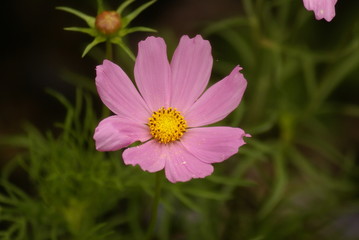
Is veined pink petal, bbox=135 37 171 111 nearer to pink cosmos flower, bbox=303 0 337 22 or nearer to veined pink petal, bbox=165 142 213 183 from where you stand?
veined pink petal, bbox=165 142 213 183

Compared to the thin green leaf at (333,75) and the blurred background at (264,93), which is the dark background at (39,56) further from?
the thin green leaf at (333,75)

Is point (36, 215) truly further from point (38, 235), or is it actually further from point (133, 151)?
point (133, 151)

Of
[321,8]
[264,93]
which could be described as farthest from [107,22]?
[264,93]

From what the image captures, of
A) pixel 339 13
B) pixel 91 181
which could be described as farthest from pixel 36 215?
pixel 339 13

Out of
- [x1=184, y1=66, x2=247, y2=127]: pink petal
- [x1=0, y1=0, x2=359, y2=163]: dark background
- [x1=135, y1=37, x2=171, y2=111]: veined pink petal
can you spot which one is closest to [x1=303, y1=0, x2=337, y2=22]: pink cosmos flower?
[x1=184, y1=66, x2=247, y2=127]: pink petal

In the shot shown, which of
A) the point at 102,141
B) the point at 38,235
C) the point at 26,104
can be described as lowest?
the point at 102,141

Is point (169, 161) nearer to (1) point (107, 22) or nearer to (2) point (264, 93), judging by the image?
(1) point (107, 22)

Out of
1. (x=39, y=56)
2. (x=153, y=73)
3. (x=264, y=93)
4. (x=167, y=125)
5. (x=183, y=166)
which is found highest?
(x=39, y=56)
